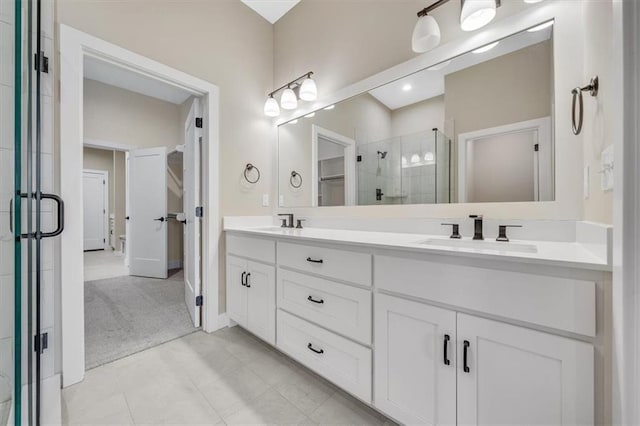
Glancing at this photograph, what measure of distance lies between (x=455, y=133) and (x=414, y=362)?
1.22 metres

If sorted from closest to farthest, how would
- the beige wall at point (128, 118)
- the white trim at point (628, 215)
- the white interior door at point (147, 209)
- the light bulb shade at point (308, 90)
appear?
the white trim at point (628, 215), the light bulb shade at point (308, 90), the beige wall at point (128, 118), the white interior door at point (147, 209)

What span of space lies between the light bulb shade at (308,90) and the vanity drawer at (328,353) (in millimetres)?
1674

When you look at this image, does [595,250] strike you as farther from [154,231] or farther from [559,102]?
[154,231]

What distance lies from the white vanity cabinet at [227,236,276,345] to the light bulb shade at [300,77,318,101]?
49.1 inches

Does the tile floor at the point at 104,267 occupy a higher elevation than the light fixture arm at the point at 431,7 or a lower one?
lower

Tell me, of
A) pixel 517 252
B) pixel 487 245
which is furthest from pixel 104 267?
pixel 517 252

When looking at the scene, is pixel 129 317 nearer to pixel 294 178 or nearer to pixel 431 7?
pixel 294 178

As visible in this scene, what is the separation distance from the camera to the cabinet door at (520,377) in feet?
2.43

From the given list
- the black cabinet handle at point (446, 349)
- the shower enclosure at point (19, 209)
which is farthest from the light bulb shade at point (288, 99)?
the black cabinet handle at point (446, 349)

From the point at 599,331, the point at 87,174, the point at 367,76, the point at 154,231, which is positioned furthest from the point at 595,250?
the point at 87,174

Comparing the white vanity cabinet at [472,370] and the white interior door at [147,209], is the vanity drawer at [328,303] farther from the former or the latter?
the white interior door at [147,209]

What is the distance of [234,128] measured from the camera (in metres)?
2.28

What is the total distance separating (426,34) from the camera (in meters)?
1.42

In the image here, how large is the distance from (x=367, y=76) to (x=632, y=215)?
166 cm
